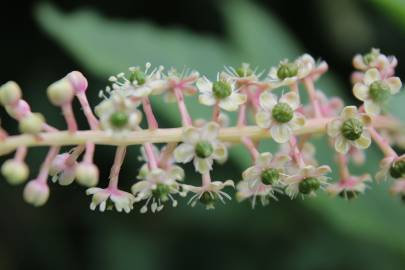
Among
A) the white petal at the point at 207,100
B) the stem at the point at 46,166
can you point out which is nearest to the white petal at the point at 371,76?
the white petal at the point at 207,100

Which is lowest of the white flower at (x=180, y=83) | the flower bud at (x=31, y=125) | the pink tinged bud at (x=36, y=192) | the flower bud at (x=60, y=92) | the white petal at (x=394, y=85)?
the pink tinged bud at (x=36, y=192)

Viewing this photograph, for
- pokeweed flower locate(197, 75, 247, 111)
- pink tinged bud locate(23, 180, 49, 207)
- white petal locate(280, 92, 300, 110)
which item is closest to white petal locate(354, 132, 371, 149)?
white petal locate(280, 92, 300, 110)

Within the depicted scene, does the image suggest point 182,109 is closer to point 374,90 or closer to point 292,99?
point 292,99

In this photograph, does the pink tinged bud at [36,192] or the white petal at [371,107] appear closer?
the pink tinged bud at [36,192]

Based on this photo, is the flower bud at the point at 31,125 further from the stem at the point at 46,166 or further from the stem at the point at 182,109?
the stem at the point at 182,109

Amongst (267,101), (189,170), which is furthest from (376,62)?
(189,170)

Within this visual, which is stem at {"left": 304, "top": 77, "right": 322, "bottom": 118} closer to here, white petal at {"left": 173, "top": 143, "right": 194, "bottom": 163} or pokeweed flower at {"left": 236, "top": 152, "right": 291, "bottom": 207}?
pokeweed flower at {"left": 236, "top": 152, "right": 291, "bottom": 207}

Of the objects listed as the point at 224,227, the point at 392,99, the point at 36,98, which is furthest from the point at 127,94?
the point at 36,98
